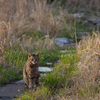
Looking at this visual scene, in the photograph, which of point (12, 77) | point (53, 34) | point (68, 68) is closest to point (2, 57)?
point (12, 77)

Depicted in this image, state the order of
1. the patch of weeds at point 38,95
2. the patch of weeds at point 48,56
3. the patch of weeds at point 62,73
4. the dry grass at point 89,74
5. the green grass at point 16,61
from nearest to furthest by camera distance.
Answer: the patch of weeds at point 38,95, the dry grass at point 89,74, the patch of weeds at point 62,73, the green grass at point 16,61, the patch of weeds at point 48,56

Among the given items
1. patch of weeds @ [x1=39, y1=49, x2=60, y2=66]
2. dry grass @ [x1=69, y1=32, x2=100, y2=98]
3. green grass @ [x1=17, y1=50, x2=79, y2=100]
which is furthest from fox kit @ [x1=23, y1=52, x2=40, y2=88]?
patch of weeds @ [x1=39, y1=49, x2=60, y2=66]

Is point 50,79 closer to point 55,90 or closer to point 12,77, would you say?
point 55,90

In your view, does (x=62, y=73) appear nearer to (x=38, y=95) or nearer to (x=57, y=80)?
(x=57, y=80)

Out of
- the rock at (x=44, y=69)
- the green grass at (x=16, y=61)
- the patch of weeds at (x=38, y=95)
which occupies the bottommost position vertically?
the patch of weeds at (x=38, y=95)

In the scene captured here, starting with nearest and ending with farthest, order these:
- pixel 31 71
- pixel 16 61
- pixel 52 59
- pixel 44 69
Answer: pixel 31 71
pixel 44 69
pixel 16 61
pixel 52 59

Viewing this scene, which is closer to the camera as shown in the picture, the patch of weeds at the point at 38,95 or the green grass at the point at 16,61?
the patch of weeds at the point at 38,95

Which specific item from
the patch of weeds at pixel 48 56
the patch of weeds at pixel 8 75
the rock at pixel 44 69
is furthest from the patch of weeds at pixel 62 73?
the patch of weeds at pixel 8 75

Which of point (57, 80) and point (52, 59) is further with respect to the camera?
point (52, 59)

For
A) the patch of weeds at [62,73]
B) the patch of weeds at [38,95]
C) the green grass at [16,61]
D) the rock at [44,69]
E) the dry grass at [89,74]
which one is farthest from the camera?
the rock at [44,69]

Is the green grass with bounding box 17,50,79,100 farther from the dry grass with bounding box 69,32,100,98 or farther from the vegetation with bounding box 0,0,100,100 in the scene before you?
the dry grass with bounding box 69,32,100,98

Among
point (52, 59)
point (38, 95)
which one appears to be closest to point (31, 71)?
point (38, 95)

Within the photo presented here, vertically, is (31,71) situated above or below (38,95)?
above

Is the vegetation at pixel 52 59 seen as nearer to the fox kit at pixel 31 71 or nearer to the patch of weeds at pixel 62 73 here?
the patch of weeds at pixel 62 73
